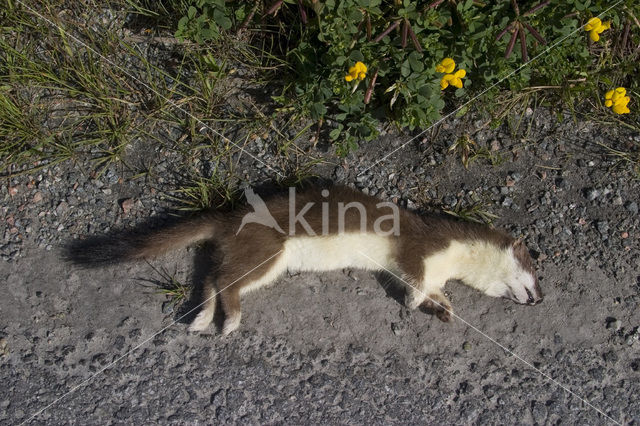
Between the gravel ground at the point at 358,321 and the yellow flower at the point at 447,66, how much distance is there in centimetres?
80

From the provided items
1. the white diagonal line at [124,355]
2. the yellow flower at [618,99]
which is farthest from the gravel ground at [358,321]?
the yellow flower at [618,99]

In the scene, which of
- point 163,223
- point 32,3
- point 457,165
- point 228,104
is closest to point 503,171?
point 457,165

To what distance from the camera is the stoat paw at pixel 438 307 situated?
3.62 meters

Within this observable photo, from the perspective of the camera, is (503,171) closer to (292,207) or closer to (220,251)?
(292,207)

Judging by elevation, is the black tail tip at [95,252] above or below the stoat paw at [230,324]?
above

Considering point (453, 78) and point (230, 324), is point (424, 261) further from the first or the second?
point (230, 324)

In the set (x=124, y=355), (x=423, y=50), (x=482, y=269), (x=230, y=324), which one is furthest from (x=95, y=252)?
(x=482, y=269)

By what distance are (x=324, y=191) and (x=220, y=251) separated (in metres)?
0.75

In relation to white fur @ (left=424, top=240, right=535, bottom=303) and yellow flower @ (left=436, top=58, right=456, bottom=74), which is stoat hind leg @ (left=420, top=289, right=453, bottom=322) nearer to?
white fur @ (left=424, top=240, right=535, bottom=303)

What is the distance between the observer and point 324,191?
3.56m

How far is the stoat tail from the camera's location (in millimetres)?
3477

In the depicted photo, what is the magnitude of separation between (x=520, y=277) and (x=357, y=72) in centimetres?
168

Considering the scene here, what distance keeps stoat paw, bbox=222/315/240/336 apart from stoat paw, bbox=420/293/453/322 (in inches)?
47.1

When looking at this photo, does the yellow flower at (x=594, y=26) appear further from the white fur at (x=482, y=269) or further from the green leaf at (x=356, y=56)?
the white fur at (x=482, y=269)
